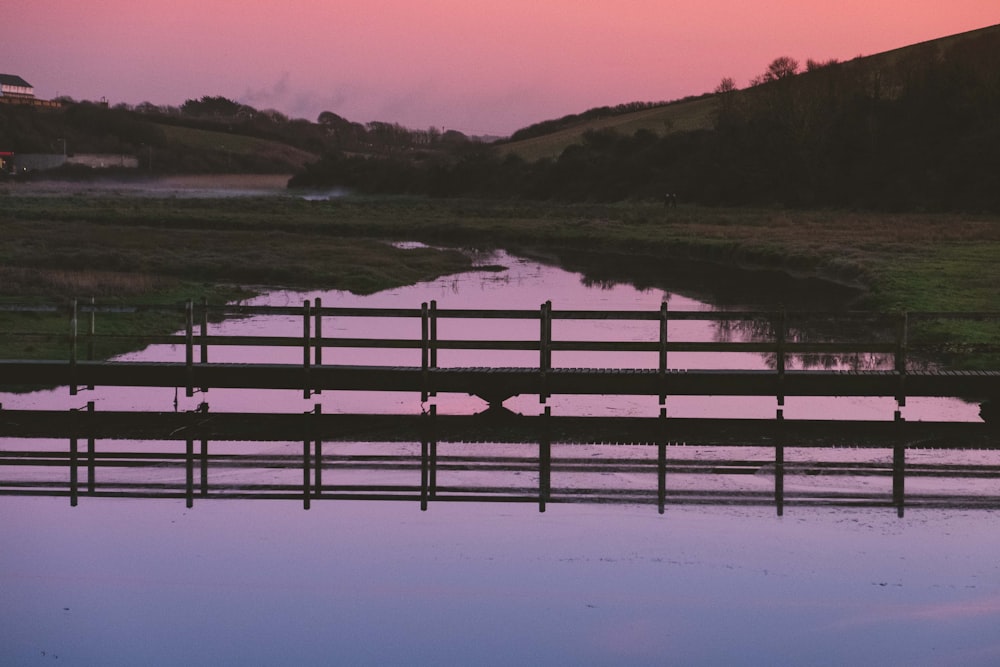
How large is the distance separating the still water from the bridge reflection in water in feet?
1.66

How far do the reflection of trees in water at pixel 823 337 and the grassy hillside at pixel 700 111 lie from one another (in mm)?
92152

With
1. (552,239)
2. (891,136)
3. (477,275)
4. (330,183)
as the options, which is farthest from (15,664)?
(330,183)

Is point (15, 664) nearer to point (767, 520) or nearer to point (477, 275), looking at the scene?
point (767, 520)

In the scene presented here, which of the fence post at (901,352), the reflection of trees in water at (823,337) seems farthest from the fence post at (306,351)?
the fence post at (901,352)

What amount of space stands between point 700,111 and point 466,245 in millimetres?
110660

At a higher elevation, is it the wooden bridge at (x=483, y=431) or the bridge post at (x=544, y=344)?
the bridge post at (x=544, y=344)

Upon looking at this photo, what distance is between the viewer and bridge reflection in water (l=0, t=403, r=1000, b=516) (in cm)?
1491

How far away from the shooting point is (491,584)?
11.5m

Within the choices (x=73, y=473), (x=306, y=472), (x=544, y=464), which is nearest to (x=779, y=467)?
(x=544, y=464)

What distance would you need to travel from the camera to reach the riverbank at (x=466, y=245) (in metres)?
41.7

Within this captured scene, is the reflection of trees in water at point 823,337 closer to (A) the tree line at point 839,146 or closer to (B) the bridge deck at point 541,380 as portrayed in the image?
(B) the bridge deck at point 541,380

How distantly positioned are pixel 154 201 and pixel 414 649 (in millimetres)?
130501

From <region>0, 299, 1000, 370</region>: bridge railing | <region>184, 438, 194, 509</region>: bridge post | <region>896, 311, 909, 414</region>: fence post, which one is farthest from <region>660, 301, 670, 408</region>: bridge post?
<region>184, 438, 194, 509</region>: bridge post

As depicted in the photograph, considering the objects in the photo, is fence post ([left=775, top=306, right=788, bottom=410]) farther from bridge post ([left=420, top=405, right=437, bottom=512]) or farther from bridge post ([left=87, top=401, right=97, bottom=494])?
bridge post ([left=87, top=401, right=97, bottom=494])
